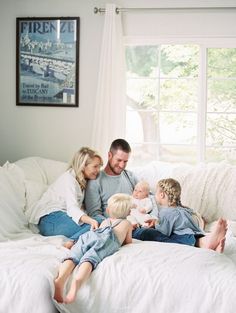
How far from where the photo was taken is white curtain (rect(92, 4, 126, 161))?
15.6 feet

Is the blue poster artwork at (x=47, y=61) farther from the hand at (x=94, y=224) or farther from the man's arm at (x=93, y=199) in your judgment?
the hand at (x=94, y=224)

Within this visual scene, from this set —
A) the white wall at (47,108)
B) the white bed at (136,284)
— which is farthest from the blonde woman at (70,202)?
the white wall at (47,108)

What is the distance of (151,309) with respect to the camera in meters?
2.86

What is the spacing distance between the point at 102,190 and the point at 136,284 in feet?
4.09

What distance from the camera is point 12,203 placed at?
3.90 meters

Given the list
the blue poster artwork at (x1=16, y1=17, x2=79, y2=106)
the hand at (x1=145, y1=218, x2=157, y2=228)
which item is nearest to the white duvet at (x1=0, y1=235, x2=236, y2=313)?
the hand at (x1=145, y1=218, x2=157, y2=228)

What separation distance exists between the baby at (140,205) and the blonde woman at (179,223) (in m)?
0.09

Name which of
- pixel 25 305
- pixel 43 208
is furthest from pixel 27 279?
pixel 43 208

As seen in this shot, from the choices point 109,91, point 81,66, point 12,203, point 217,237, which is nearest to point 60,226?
point 12,203

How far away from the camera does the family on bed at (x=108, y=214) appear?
317 centimetres

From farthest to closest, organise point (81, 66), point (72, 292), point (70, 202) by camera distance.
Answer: point (81, 66) → point (70, 202) → point (72, 292)

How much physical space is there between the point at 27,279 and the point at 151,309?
2.10 feet

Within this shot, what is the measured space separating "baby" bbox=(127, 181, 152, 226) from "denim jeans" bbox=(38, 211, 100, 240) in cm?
31

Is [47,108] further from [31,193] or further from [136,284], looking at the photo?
[136,284]
